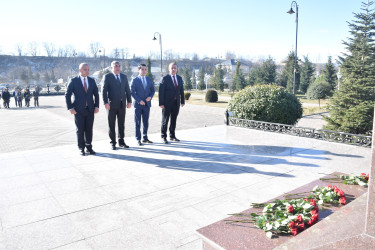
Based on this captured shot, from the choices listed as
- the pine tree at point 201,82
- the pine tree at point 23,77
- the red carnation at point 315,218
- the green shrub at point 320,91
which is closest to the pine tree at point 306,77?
the green shrub at point 320,91

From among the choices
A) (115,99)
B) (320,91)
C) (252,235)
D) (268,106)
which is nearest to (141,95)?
(115,99)

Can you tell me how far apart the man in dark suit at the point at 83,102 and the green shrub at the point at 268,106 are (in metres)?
4.92

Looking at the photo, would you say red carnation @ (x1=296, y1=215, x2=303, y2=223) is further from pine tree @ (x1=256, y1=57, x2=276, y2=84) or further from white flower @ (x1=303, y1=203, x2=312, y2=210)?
pine tree @ (x1=256, y1=57, x2=276, y2=84)

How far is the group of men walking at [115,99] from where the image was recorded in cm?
614

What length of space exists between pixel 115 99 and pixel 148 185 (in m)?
2.98

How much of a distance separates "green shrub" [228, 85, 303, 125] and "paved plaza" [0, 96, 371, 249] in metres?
1.41

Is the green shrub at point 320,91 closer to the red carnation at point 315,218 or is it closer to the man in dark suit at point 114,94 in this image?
the man in dark suit at point 114,94

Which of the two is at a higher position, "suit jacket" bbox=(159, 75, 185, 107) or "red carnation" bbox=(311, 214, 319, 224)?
"suit jacket" bbox=(159, 75, 185, 107)

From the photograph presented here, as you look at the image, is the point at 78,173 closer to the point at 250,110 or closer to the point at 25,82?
the point at 250,110

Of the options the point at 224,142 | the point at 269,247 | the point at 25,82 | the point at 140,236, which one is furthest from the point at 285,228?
the point at 25,82

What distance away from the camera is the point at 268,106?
8906mm

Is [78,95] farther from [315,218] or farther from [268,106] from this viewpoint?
[268,106]

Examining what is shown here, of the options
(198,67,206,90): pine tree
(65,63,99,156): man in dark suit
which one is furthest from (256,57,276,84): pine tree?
(65,63,99,156): man in dark suit

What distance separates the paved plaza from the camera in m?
A: 3.01
